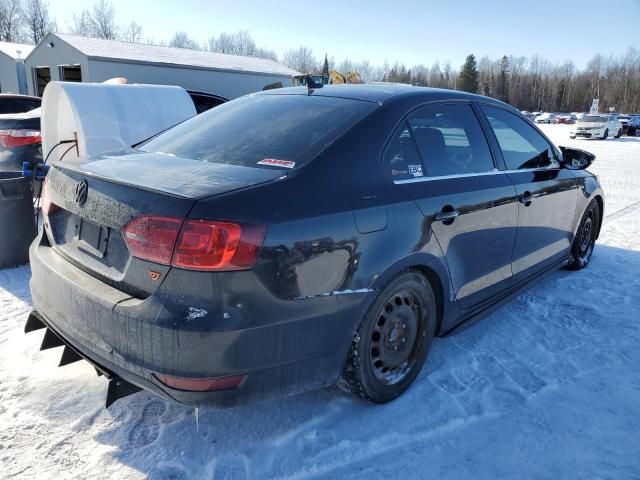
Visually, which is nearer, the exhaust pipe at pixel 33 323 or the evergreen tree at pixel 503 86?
the exhaust pipe at pixel 33 323

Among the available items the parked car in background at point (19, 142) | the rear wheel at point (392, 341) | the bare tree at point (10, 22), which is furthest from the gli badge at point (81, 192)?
the bare tree at point (10, 22)

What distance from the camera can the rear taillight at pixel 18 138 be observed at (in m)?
6.65

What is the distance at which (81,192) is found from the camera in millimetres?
2381

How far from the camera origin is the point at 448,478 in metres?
2.27

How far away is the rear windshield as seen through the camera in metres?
2.50

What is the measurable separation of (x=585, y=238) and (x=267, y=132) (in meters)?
4.01

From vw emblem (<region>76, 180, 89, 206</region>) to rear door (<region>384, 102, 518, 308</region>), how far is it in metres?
1.49

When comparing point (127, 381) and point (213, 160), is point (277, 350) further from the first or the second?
point (213, 160)

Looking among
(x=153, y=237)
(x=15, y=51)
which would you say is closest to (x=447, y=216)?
(x=153, y=237)

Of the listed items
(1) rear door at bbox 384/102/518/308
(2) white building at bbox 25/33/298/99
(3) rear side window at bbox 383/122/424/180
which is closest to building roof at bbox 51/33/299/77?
(2) white building at bbox 25/33/298/99

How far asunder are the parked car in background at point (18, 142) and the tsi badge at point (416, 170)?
19.2 ft

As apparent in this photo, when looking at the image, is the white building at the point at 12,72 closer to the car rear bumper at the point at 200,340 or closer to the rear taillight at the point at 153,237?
the car rear bumper at the point at 200,340

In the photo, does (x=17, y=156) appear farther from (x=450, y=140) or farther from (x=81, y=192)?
(x=450, y=140)

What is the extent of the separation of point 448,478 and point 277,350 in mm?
991
